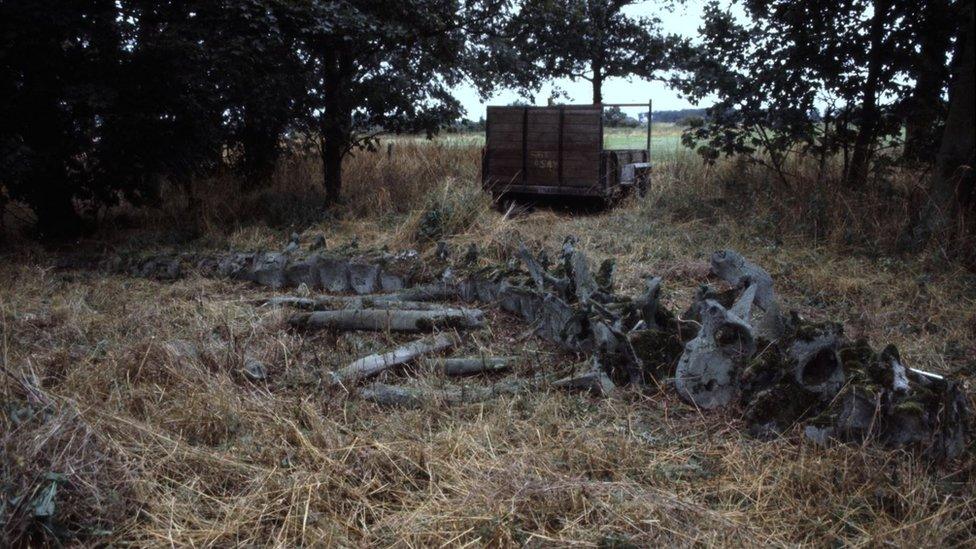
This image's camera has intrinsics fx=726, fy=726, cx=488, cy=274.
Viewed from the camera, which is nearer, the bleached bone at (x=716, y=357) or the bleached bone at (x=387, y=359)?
the bleached bone at (x=716, y=357)

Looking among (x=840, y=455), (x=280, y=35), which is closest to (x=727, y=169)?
(x=280, y=35)

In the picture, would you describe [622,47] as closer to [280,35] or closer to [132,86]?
[280,35]

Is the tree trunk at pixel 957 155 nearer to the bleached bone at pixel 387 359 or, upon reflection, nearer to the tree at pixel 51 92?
the bleached bone at pixel 387 359

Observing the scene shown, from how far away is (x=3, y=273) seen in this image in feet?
23.4

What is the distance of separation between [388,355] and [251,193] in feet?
24.7

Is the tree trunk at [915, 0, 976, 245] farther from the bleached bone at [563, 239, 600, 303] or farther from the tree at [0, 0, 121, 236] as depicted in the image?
the tree at [0, 0, 121, 236]

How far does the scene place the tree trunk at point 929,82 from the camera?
8.63m

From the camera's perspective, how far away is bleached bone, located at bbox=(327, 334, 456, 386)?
424cm

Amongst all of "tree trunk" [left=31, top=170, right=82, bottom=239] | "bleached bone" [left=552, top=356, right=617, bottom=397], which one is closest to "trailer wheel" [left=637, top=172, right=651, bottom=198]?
"bleached bone" [left=552, top=356, right=617, bottom=397]

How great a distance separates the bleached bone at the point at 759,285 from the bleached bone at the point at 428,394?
134cm

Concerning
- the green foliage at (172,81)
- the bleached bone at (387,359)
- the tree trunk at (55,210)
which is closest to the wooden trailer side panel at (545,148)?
the green foliage at (172,81)

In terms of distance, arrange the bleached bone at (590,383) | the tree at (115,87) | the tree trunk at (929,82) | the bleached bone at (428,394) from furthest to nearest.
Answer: the tree trunk at (929,82) → the tree at (115,87) → the bleached bone at (590,383) → the bleached bone at (428,394)

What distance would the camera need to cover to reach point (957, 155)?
291 inches

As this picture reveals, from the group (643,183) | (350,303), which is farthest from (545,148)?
(350,303)
